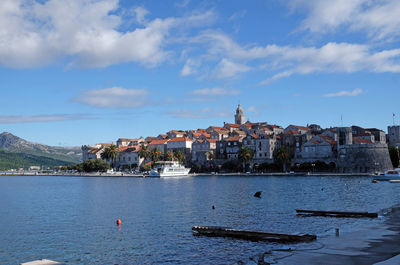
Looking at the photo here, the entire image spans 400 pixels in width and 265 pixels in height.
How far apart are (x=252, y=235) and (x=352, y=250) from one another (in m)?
7.45

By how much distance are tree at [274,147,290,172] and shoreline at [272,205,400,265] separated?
105172mm

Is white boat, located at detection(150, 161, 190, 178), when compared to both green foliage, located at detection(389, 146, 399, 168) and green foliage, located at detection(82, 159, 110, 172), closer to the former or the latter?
green foliage, located at detection(82, 159, 110, 172)

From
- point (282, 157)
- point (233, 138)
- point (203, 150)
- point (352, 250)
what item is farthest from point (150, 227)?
point (203, 150)

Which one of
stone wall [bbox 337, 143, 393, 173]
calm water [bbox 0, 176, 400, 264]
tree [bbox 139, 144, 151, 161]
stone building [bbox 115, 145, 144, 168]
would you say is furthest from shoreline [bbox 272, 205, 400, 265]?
stone building [bbox 115, 145, 144, 168]

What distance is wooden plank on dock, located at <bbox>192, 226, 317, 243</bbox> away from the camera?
83.3ft

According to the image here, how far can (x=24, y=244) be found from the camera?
28.2m

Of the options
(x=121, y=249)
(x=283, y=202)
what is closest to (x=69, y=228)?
(x=121, y=249)

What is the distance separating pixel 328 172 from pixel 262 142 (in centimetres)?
2429

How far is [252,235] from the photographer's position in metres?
27.4

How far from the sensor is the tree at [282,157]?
13188 cm

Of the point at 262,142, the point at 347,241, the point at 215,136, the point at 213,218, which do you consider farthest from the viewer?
the point at 215,136

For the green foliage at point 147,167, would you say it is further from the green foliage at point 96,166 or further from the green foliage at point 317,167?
the green foliage at point 317,167

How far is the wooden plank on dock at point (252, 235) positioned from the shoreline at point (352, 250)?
105 cm

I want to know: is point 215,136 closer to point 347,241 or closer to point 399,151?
point 399,151
